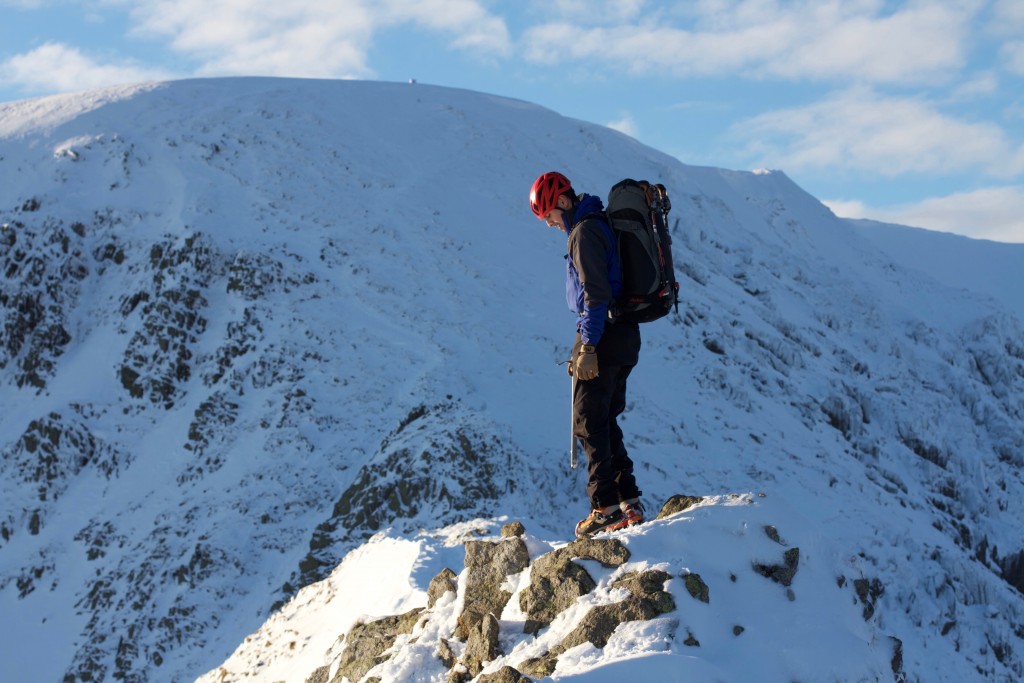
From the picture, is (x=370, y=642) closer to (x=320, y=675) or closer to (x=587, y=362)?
(x=320, y=675)

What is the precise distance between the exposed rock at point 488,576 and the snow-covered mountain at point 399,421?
5.6 inches

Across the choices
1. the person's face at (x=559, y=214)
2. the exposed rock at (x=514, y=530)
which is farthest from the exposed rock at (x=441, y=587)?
the person's face at (x=559, y=214)

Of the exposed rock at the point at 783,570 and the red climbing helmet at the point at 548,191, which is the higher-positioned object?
the red climbing helmet at the point at 548,191

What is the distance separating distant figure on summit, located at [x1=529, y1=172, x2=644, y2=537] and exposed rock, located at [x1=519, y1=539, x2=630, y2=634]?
77cm

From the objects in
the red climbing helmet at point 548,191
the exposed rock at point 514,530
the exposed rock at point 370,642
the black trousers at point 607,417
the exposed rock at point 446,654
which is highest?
the red climbing helmet at point 548,191

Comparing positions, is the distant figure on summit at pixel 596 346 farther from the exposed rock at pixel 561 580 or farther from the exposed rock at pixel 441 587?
the exposed rock at pixel 441 587

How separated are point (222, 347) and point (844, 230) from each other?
29.4 meters

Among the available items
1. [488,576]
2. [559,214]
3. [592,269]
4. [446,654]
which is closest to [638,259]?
[592,269]

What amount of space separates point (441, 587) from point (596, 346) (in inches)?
114

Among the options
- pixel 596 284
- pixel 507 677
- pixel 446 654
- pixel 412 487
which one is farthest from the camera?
pixel 412 487

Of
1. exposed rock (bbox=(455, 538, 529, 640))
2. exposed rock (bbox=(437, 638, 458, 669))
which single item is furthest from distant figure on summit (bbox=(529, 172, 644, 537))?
exposed rock (bbox=(437, 638, 458, 669))

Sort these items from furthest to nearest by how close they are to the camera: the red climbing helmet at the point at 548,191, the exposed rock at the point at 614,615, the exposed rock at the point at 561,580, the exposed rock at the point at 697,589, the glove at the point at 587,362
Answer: the red climbing helmet at the point at 548,191 < the glove at the point at 587,362 < the exposed rock at the point at 561,580 < the exposed rock at the point at 697,589 < the exposed rock at the point at 614,615

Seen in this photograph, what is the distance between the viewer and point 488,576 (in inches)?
327

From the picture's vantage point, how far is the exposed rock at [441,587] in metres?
8.83
